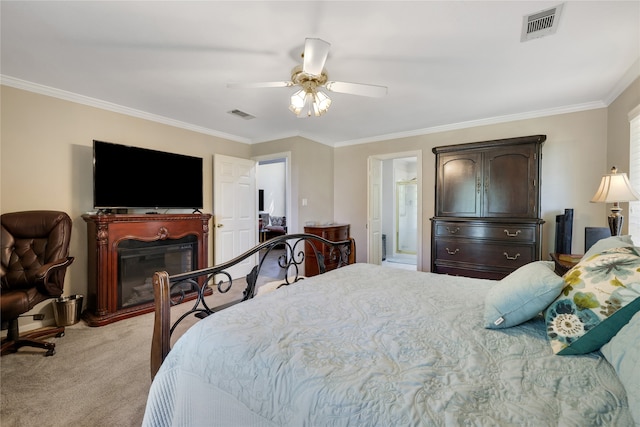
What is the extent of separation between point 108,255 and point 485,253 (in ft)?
14.1

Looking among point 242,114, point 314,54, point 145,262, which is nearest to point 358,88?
point 314,54

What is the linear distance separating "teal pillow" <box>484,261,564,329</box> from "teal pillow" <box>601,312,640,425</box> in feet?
0.80

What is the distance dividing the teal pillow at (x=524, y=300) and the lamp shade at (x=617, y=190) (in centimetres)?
176

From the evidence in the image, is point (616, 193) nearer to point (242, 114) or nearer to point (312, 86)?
point (312, 86)

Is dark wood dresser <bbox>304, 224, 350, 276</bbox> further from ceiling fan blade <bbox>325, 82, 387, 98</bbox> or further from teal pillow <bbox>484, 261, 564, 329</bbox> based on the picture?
teal pillow <bbox>484, 261, 564, 329</bbox>

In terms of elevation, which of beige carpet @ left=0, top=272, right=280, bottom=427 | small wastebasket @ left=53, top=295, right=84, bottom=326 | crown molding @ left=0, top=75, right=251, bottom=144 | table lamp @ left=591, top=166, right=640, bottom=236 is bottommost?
beige carpet @ left=0, top=272, right=280, bottom=427

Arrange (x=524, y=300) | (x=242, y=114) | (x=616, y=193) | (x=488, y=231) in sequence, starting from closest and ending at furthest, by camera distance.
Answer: (x=524, y=300) → (x=616, y=193) → (x=488, y=231) → (x=242, y=114)

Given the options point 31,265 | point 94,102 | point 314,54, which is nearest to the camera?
point 314,54

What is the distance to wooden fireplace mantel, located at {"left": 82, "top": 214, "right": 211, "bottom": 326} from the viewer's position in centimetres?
290

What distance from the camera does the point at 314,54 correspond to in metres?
1.74

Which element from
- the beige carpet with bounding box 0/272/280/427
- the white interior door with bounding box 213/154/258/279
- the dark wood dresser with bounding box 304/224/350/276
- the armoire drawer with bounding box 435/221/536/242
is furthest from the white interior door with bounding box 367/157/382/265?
the beige carpet with bounding box 0/272/280/427

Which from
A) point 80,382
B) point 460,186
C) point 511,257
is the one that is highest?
point 460,186

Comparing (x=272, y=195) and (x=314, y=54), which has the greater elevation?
(x=314, y=54)

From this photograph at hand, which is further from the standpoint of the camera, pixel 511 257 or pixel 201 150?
pixel 201 150
